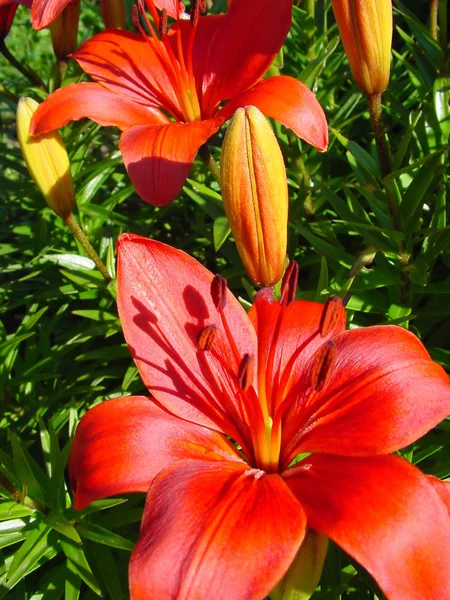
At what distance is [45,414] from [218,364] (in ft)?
2.92

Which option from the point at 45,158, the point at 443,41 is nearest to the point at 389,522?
the point at 45,158

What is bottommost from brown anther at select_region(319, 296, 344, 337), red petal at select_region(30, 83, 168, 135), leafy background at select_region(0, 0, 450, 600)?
leafy background at select_region(0, 0, 450, 600)

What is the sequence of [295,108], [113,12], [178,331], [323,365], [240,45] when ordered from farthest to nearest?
[113,12], [240,45], [295,108], [178,331], [323,365]

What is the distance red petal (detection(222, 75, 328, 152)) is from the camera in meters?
1.06

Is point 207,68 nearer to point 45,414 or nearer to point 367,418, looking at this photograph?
point 367,418

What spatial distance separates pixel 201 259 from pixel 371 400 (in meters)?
1.08

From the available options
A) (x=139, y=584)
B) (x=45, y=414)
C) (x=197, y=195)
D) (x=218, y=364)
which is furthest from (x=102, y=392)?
(x=139, y=584)

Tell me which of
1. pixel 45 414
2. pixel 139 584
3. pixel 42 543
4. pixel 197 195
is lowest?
pixel 45 414

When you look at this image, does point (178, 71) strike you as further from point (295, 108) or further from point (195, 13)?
point (295, 108)

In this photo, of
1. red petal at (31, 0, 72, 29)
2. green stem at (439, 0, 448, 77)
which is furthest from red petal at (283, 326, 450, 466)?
green stem at (439, 0, 448, 77)

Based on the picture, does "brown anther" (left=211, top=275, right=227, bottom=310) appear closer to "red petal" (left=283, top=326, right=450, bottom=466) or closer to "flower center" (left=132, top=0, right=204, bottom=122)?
"red petal" (left=283, top=326, right=450, bottom=466)

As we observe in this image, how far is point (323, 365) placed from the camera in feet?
2.71

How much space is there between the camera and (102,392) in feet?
5.52

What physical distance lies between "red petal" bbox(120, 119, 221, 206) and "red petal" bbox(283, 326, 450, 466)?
354mm
